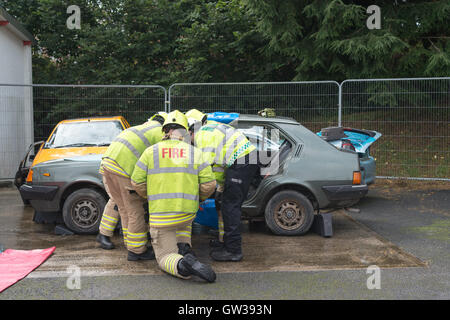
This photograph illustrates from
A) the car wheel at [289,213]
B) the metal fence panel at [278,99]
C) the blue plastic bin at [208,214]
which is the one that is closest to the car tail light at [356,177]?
the car wheel at [289,213]

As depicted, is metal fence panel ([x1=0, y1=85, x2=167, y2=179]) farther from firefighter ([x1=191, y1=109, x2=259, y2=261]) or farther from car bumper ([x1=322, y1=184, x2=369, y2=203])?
firefighter ([x1=191, y1=109, x2=259, y2=261])

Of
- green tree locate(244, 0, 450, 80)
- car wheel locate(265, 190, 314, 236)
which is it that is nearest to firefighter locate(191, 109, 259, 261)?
car wheel locate(265, 190, 314, 236)

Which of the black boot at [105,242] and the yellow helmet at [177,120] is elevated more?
the yellow helmet at [177,120]

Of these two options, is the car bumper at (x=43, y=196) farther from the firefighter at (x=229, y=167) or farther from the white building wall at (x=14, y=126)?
the white building wall at (x=14, y=126)

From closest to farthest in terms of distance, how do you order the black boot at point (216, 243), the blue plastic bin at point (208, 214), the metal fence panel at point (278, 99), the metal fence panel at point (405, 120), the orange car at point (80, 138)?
the black boot at point (216, 243) < the blue plastic bin at point (208, 214) < the orange car at point (80, 138) < the metal fence panel at point (405, 120) < the metal fence panel at point (278, 99)

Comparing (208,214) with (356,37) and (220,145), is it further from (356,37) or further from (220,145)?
(356,37)

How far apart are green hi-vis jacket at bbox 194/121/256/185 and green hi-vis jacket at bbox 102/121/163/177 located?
0.58 metres

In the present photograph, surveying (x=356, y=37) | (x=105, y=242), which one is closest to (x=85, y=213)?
(x=105, y=242)

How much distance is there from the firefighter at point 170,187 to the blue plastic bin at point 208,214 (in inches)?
43.2

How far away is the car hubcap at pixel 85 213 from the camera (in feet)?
21.2

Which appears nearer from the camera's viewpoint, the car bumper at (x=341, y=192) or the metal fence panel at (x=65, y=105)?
the car bumper at (x=341, y=192)

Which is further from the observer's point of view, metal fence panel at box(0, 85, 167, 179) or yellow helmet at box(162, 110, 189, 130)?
metal fence panel at box(0, 85, 167, 179)

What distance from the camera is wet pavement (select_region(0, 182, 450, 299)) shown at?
14.2 feet

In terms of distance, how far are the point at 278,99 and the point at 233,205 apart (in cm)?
549
